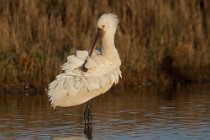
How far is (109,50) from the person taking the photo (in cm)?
1122

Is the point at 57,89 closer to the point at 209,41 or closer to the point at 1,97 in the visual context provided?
the point at 1,97

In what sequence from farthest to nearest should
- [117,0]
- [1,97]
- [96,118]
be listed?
[117,0]
[1,97]
[96,118]

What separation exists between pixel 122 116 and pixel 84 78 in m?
0.96

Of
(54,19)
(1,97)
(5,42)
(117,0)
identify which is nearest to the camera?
(1,97)

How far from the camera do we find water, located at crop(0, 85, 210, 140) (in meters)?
9.80

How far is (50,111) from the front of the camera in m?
11.8

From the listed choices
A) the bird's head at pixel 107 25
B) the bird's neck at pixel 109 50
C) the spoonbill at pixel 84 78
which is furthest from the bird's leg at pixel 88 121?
the bird's head at pixel 107 25

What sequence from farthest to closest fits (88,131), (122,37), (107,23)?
(122,37) < (107,23) < (88,131)

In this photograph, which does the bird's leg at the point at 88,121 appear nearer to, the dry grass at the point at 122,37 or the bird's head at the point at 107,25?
the bird's head at the point at 107,25

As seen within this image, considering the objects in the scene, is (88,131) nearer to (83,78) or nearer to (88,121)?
(88,121)

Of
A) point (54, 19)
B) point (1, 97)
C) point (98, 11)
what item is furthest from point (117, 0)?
point (1, 97)

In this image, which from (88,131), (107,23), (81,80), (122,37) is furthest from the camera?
(122,37)

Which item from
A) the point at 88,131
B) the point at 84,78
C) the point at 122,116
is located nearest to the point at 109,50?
the point at 84,78

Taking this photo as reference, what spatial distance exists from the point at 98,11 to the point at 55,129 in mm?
6287
